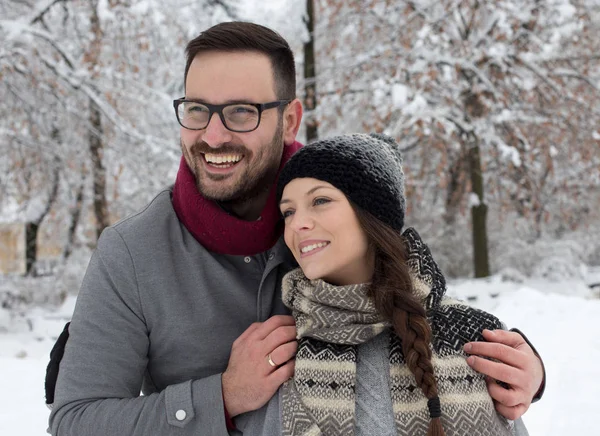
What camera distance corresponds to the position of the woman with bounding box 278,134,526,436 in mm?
1752

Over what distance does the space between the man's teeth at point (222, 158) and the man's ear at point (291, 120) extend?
0.91 feet

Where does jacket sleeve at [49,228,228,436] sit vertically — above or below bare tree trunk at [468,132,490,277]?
above

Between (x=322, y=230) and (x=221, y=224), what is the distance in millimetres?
359

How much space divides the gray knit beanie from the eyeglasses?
0.22 meters

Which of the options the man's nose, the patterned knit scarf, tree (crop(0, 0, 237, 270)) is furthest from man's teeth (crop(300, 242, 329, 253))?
tree (crop(0, 0, 237, 270))

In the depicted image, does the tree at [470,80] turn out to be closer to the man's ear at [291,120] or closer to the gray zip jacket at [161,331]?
the man's ear at [291,120]

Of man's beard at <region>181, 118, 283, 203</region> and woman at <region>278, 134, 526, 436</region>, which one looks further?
man's beard at <region>181, 118, 283, 203</region>

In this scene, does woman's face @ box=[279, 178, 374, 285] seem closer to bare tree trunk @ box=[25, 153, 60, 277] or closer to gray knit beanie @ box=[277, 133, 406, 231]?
gray knit beanie @ box=[277, 133, 406, 231]

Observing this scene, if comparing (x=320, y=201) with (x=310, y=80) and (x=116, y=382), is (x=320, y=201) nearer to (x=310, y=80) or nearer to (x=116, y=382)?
(x=116, y=382)

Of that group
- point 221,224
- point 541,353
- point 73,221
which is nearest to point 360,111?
point 73,221

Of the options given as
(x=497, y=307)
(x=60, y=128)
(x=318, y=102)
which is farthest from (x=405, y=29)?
(x=60, y=128)

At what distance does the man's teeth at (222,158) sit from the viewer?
208cm

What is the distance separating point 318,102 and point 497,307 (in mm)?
4055

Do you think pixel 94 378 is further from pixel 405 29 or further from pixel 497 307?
pixel 405 29
